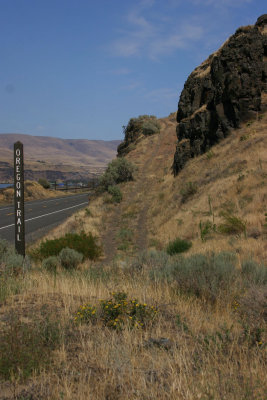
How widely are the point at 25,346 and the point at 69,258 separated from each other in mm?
8805

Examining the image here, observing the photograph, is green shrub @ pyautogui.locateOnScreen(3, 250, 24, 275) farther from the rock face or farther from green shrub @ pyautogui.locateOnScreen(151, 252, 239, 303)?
the rock face

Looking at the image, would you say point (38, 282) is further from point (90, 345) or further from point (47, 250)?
point (47, 250)

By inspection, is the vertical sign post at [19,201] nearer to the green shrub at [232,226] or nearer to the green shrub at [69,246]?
the green shrub at [69,246]

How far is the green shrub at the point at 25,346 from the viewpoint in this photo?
11.2ft

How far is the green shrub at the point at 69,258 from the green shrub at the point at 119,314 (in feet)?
24.6

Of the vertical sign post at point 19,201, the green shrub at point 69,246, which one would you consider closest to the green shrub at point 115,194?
the green shrub at point 69,246

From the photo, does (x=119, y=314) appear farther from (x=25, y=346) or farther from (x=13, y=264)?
(x=13, y=264)

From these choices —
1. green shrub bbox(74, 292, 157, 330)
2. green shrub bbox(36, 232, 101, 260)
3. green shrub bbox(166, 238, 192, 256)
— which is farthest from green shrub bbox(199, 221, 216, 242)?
green shrub bbox(74, 292, 157, 330)

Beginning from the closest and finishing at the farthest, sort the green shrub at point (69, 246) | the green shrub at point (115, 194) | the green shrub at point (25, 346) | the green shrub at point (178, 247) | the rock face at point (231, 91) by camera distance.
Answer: the green shrub at point (25, 346) < the green shrub at point (178, 247) < the green shrub at point (69, 246) < the rock face at point (231, 91) < the green shrub at point (115, 194)

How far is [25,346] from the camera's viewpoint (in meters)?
3.74

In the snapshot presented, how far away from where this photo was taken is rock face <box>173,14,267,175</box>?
23266 millimetres

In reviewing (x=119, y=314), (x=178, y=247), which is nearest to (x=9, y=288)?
(x=119, y=314)

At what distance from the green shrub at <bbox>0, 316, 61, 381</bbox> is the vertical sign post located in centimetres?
648

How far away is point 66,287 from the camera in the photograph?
6.36 meters
